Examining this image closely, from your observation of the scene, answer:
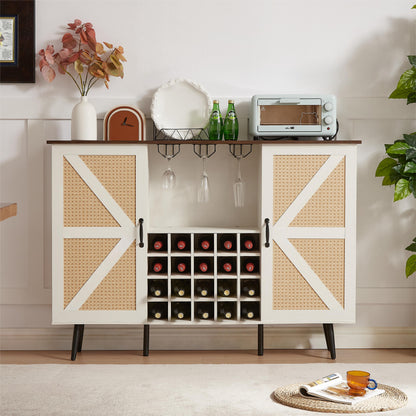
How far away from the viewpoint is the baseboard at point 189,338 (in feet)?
11.6

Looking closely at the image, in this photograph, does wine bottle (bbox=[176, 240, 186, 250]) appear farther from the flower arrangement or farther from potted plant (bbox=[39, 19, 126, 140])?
the flower arrangement

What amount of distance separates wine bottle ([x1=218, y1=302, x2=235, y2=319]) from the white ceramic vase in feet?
4.02

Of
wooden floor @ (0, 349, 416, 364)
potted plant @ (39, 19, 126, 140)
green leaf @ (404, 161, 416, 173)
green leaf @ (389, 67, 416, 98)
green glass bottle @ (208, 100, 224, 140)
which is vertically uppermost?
potted plant @ (39, 19, 126, 140)

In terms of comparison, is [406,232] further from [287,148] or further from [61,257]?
[61,257]

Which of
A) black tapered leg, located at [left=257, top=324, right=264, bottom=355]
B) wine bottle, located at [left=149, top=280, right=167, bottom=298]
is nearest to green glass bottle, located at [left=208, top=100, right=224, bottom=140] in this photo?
wine bottle, located at [left=149, top=280, right=167, bottom=298]

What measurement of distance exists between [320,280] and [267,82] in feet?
4.12

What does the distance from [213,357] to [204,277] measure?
0.50 metres

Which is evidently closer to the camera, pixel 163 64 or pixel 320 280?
pixel 320 280

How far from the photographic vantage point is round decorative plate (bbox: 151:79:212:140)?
3.41 meters

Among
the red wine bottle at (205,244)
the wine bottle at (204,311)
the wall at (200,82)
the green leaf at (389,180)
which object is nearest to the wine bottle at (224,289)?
the wine bottle at (204,311)

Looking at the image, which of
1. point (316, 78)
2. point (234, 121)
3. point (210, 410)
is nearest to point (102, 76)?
point (234, 121)

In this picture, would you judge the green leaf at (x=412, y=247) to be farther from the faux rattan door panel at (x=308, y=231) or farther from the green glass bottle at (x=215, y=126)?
the green glass bottle at (x=215, y=126)

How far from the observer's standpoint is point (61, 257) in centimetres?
320

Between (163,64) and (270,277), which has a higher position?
(163,64)
